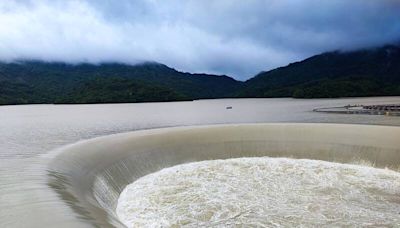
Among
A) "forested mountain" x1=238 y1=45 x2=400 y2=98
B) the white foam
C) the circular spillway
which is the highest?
"forested mountain" x1=238 y1=45 x2=400 y2=98

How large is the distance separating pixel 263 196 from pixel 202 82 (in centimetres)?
13726

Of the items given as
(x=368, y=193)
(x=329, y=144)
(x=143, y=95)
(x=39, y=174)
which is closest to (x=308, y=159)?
(x=329, y=144)

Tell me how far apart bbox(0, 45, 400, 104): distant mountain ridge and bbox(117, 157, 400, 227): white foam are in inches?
2645

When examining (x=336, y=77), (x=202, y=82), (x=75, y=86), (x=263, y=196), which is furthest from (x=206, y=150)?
(x=202, y=82)

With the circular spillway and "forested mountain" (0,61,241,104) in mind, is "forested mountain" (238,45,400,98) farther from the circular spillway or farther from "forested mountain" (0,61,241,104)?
the circular spillway

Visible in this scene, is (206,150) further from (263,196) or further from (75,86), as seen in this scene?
(75,86)

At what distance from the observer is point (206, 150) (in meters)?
15.3

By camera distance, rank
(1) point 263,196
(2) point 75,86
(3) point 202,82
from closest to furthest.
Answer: (1) point 263,196 → (2) point 75,86 → (3) point 202,82

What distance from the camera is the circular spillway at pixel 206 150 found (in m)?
9.43

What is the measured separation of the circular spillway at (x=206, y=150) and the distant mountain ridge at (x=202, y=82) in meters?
62.8

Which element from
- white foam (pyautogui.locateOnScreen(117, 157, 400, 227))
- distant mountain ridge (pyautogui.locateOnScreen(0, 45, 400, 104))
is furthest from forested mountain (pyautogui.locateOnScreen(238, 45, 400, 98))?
white foam (pyautogui.locateOnScreen(117, 157, 400, 227))

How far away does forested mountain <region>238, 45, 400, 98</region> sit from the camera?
81.3 meters

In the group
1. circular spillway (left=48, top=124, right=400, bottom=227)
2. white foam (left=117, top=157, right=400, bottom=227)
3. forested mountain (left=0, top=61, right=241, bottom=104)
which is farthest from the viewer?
forested mountain (left=0, top=61, right=241, bottom=104)

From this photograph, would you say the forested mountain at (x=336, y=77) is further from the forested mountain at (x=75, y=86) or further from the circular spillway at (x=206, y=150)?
the circular spillway at (x=206, y=150)
